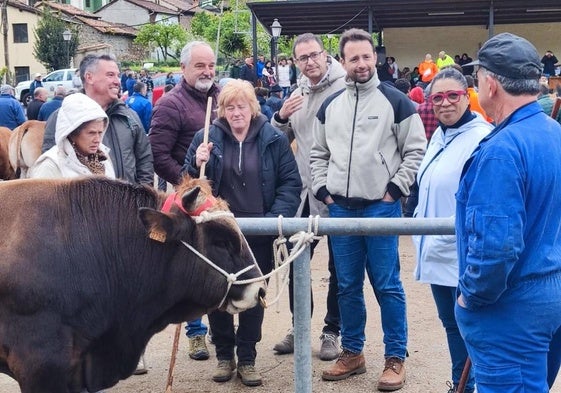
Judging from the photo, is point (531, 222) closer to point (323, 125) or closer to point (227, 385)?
point (323, 125)

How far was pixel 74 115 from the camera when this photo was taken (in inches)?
181

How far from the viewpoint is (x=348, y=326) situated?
548cm

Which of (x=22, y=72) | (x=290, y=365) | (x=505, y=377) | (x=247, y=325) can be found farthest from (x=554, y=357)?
(x=22, y=72)

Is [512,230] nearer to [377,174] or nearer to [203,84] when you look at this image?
[377,174]

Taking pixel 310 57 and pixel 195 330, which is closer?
pixel 310 57

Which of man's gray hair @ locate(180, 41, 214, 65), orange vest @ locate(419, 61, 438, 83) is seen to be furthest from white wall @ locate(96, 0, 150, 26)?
man's gray hair @ locate(180, 41, 214, 65)

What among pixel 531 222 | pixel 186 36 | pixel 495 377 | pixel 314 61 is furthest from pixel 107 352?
pixel 186 36

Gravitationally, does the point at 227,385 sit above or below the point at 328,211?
below

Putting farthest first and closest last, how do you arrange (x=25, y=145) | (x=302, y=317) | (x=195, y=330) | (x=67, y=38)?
(x=67, y=38) → (x=25, y=145) → (x=195, y=330) → (x=302, y=317)

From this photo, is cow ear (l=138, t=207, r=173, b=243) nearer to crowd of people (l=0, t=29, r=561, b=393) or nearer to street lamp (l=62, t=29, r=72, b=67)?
crowd of people (l=0, t=29, r=561, b=393)

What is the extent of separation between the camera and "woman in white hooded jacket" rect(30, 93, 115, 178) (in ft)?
15.1

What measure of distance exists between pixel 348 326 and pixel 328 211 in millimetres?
847

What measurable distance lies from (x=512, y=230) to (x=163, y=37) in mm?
62217

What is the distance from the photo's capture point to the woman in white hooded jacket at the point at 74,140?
4613 millimetres
